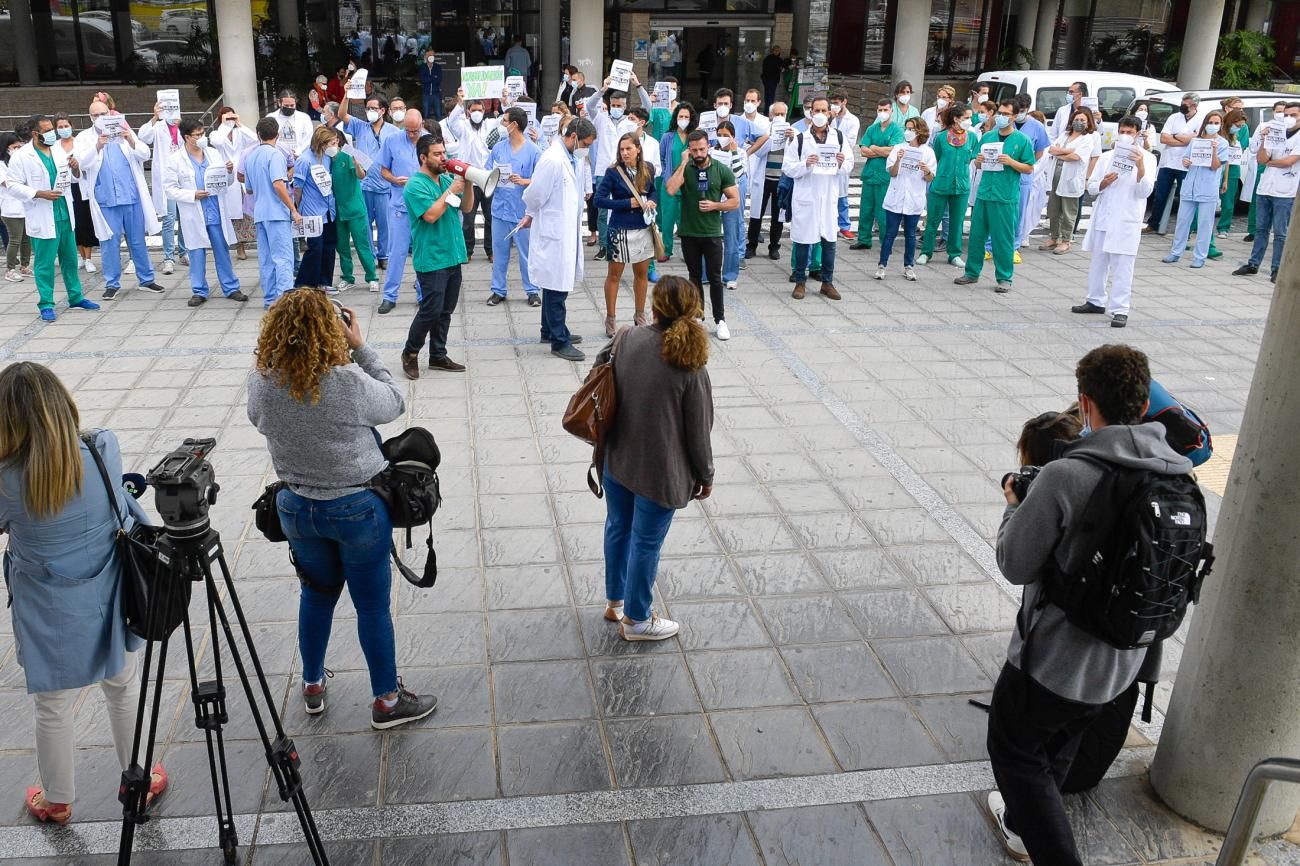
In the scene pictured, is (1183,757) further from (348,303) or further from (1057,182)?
(1057,182)

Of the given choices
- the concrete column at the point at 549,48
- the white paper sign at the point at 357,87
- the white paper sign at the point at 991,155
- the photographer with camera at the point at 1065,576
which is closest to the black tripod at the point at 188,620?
the photographer with camera at the point at 1065,576

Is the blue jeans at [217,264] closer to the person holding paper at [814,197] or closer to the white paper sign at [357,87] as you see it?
the white paper sign at [357,87]

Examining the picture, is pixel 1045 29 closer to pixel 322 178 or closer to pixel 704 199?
pixel 704 199

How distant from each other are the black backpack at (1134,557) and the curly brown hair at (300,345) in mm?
2376

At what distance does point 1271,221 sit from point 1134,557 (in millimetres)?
11848

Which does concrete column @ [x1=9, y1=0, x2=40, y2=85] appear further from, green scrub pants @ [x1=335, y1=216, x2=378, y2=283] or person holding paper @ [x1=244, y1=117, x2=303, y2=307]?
person holding paper @ [x1=244, y1=117, x2=303, y2=307]

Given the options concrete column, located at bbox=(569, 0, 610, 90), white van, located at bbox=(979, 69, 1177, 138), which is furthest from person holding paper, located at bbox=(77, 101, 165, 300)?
white van, located at bbox=(979, 69, 1177, 138)

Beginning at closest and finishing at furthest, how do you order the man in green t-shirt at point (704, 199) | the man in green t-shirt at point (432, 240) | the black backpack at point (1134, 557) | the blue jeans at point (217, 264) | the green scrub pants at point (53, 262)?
the black backpack at point (1134, 557) → the man in green t-shirt at point (432, 240) → the man in green t-shirt at point (704, 199) → the green scrub pants at point (53, 262) → the blue jeans at point (217, 264)

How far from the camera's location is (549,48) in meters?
23.6

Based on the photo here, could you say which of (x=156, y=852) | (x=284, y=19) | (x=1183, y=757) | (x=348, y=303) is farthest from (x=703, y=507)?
(x=284, y=19)

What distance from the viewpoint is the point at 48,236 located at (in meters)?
9.95

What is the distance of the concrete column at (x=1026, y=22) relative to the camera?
85.5ft

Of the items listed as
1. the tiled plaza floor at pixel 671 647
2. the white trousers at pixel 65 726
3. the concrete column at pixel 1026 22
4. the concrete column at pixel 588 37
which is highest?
→ the concrete column at pixel 1026 22

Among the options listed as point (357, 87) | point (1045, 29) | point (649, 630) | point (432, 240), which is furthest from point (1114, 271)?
point (1045, 29)
